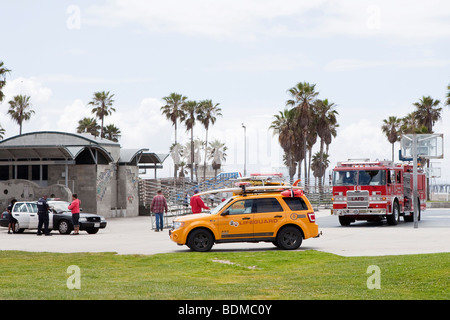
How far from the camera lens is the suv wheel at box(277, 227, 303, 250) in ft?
67.5

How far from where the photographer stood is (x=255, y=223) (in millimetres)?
20625

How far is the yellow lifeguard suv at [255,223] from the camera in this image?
809 inches

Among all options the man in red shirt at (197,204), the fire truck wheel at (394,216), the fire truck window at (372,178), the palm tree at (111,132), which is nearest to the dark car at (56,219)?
the man in red shirt at (197,204)

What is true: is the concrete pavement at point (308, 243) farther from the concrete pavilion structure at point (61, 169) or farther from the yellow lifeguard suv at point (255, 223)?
the concrete pavilion structure at point (61, 169)

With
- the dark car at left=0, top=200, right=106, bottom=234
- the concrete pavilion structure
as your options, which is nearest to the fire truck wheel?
the dark car at left=0, top=200, right=106, bottom=234

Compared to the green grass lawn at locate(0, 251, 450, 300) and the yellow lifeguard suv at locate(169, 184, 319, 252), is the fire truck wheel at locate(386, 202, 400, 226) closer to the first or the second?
the yellow lifeguard suv at locate(169, 184, 319, 252)

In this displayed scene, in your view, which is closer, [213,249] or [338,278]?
[338,278]

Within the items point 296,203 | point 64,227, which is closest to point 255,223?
point 296,203

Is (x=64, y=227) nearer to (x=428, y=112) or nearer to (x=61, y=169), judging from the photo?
(x=61, y=169)

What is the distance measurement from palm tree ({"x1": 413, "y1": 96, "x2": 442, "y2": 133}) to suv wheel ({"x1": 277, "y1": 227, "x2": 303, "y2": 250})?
60.2m

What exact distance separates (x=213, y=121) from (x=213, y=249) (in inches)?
3016

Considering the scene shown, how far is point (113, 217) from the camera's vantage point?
47.2 meters
